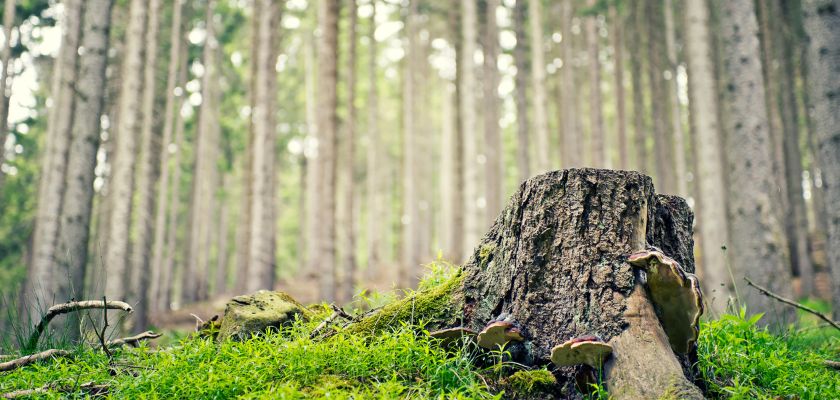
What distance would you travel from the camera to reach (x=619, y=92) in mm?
21234

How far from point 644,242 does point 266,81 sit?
11.9 m

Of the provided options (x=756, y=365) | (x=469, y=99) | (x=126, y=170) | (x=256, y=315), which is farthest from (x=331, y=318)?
(x=469, y=99)

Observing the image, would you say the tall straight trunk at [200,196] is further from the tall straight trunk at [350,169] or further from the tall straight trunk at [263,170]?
the tall straight trunk at [263,170]

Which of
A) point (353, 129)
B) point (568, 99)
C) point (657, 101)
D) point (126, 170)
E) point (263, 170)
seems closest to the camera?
point (126, 170)

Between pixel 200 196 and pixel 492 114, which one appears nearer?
pixel 492 114

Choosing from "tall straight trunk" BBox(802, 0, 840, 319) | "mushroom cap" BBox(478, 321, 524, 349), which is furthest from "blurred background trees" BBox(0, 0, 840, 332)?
"mushroom cap" BBox(478, 321, 524, 349)

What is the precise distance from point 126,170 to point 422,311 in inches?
352

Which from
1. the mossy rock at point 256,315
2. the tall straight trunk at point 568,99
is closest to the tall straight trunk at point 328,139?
the tall straight trunk at point 568,99

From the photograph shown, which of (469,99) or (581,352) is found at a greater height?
(469,99)

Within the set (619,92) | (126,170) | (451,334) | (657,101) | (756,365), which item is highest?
(619,92)

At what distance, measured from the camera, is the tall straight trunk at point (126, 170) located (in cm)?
1005

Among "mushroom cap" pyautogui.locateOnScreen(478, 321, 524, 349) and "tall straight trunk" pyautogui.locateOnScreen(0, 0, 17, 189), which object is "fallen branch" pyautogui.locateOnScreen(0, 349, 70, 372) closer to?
"mushroom cap" pyautogui.locateOnScreen(478, 321, 524, 349)

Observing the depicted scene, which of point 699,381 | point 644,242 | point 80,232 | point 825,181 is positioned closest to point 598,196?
point 644,242

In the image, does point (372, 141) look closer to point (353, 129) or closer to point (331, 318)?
point (353, 129)
